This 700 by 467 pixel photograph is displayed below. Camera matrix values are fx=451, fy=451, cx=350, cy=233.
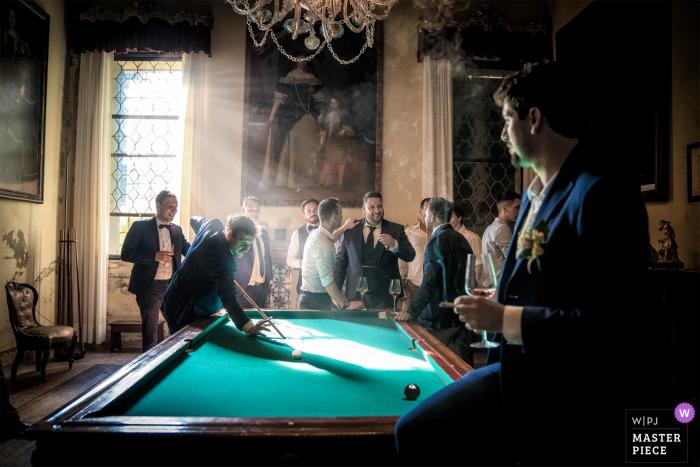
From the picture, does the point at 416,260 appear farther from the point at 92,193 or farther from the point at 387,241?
the point at 92,193

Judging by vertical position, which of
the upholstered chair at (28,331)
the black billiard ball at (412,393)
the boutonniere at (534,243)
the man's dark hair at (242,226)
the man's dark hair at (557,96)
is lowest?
the upholstered chair at (28,331)

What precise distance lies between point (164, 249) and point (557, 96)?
4.62 meters

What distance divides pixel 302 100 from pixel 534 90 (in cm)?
529

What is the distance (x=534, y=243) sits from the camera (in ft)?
3.76

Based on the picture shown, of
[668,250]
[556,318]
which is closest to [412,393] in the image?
[556,318]

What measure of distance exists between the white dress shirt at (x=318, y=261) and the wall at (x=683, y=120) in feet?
10.3

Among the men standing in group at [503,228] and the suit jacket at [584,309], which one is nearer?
the suit jacket at [584,309]

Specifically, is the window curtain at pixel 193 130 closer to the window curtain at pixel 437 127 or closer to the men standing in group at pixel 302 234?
the men standing in group at pixel 302 234

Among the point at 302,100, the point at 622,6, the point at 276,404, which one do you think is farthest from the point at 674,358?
the point at 302,100

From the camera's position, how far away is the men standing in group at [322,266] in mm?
3994

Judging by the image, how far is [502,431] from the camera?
3.99 feet

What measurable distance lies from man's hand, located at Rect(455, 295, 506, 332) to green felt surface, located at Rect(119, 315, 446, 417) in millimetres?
501

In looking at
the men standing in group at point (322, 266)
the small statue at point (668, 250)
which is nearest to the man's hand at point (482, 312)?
the men standing in group at point (322, 266)

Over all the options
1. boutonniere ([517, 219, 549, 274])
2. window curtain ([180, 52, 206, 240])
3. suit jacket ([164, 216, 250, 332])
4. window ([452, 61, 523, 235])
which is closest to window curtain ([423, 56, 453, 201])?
window ([452, 61, 523, 235])
